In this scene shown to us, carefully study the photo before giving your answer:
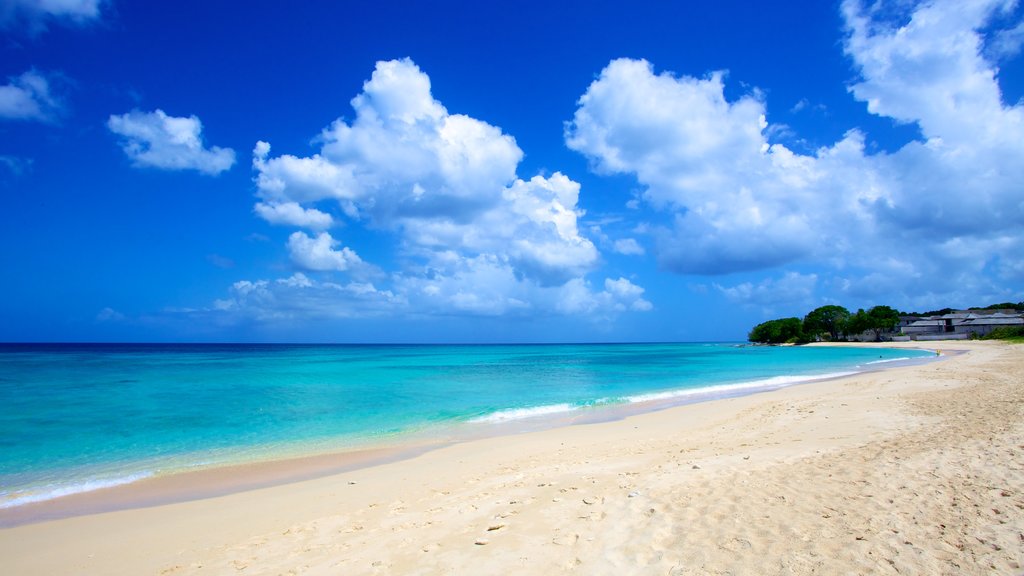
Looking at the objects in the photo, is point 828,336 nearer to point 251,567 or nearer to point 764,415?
point 764,415

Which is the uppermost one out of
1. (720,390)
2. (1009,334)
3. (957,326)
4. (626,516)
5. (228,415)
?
(957,326)

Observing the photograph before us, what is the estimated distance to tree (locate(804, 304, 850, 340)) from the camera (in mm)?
122438

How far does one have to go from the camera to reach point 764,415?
1520cm

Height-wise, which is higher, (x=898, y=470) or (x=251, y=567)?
(x=898, y=470)

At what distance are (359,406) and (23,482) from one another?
38.8 feet

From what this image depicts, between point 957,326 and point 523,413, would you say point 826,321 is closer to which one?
point 957,326

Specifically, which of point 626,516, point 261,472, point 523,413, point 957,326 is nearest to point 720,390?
point 523,413

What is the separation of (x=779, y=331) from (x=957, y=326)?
154ft

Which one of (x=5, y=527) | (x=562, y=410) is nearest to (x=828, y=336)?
(x=562, y=410)

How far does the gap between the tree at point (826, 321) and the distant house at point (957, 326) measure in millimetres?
14144

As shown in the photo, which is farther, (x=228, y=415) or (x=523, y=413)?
(x=228, y=415)

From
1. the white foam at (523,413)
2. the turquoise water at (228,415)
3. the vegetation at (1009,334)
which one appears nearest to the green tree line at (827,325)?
the vegetation at (1009,334)

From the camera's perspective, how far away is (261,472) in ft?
36.8

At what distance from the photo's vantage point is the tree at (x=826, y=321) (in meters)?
122
